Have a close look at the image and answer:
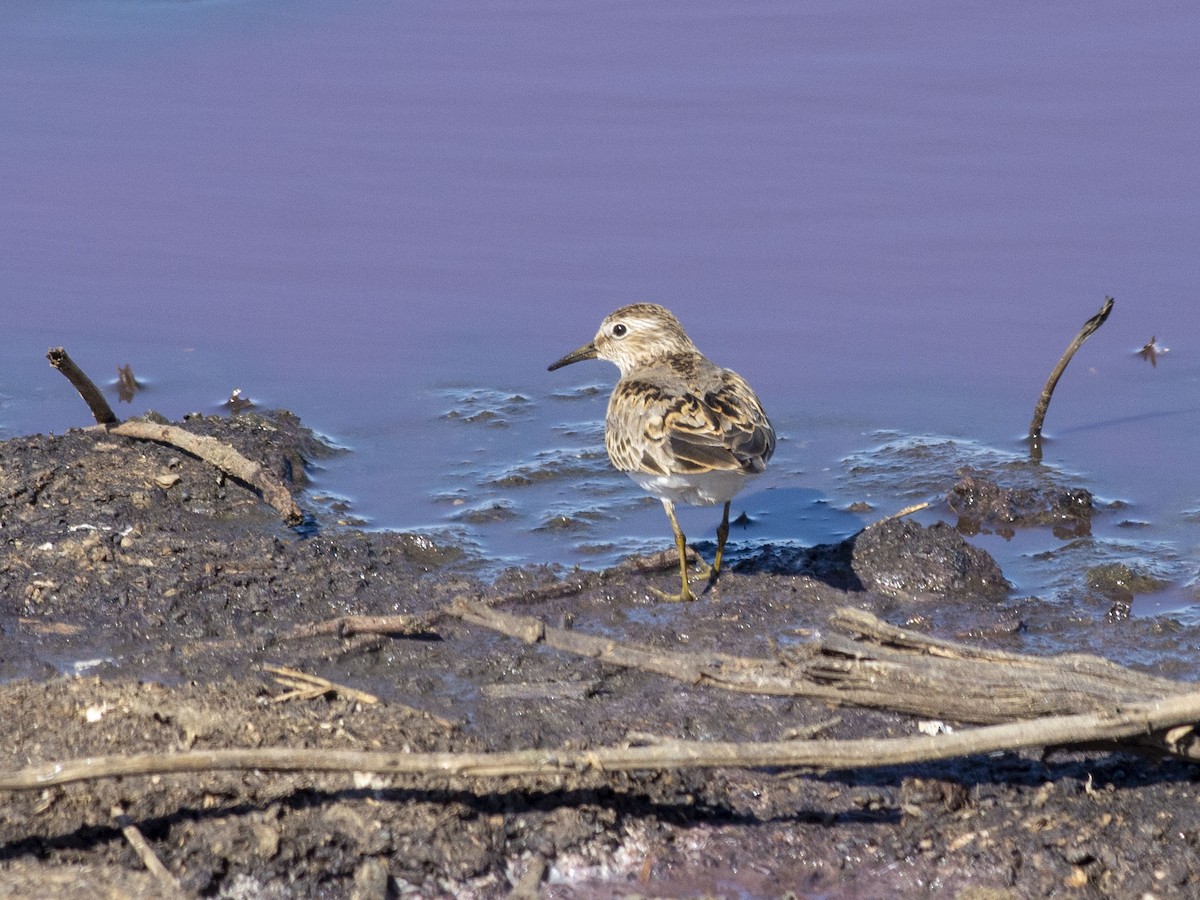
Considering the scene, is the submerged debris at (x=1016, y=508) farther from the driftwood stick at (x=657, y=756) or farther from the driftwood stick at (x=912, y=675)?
the driftwood stick at (x=657, y=756)

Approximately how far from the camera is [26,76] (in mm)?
11633

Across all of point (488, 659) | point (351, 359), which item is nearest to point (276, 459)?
Result: point (351, 359)

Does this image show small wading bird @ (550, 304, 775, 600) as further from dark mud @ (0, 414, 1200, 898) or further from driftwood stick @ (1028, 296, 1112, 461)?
driftwood stick @ (1028, 296, 1112, 461)

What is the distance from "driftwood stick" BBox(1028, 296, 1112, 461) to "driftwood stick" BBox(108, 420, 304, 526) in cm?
364

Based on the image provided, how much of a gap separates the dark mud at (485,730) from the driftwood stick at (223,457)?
0.59ft

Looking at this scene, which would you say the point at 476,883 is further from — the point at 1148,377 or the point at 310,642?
the point at 1148,377

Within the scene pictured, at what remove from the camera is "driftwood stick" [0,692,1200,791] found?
3582 millimetres

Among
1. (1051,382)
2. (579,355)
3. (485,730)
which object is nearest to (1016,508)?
(1051,382)

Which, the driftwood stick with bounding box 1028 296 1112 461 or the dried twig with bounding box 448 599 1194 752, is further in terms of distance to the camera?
the driftwood stick with bounding box 1028 296 1112 461

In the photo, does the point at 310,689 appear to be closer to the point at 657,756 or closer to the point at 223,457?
the point at 657,756

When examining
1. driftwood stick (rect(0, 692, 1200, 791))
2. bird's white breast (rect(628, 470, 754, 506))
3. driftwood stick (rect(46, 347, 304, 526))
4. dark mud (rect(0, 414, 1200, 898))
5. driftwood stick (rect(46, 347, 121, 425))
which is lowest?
dark mud (rect(0, 414, 1200, 898))

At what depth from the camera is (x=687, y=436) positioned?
5.96m

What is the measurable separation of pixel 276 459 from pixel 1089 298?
4.77 metres

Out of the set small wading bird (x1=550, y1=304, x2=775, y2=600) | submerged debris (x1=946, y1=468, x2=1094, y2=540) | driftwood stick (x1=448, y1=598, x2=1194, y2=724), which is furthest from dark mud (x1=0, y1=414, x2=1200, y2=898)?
submerged debris (x1=946, y1=468, x2=1094, y2=540)
